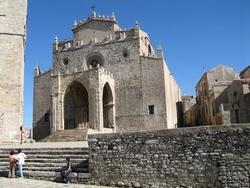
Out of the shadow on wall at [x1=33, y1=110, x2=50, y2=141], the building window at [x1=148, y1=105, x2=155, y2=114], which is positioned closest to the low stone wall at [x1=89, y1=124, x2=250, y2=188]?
→ the building window at [x1=148, y1=105, x2=155, y2=114]

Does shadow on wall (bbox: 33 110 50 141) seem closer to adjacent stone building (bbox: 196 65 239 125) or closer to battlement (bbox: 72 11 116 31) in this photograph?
battlement (bbox: 72 11 116 31)

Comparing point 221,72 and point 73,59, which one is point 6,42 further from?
point 221,72

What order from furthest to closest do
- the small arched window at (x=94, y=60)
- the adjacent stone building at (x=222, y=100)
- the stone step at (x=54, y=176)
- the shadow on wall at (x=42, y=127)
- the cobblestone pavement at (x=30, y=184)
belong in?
the shadow on wall at (x=42, y=127)
the small arched window at (x=94, y=60)
the adjacent stone building at (x=222, y=100)
the stone step at (x=54, y=176)
the cobblestone pavement at (x=30, y=184)

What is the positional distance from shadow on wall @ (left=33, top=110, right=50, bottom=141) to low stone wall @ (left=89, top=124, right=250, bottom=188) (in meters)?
21.2

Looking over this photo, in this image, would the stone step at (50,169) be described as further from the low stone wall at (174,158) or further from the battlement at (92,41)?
the battlement at (92,41)

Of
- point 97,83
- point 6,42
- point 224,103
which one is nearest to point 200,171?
point 6,42

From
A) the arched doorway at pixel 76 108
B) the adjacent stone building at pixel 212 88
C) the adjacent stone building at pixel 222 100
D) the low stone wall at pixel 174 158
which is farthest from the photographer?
the adjacent stone building at pixel 212 88

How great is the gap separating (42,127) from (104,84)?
9.28m

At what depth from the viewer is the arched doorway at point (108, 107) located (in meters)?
28.5

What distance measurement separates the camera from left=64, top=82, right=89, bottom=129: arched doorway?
1165 inches

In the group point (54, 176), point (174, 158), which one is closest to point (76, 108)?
point (54, 176)

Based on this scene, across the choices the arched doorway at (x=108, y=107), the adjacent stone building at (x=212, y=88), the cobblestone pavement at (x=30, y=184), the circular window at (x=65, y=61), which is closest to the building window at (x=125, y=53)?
the arched doorway at (x=108, y=107)

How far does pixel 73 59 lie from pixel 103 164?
2215 cm

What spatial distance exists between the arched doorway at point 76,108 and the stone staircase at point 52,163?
15582 millimetres
